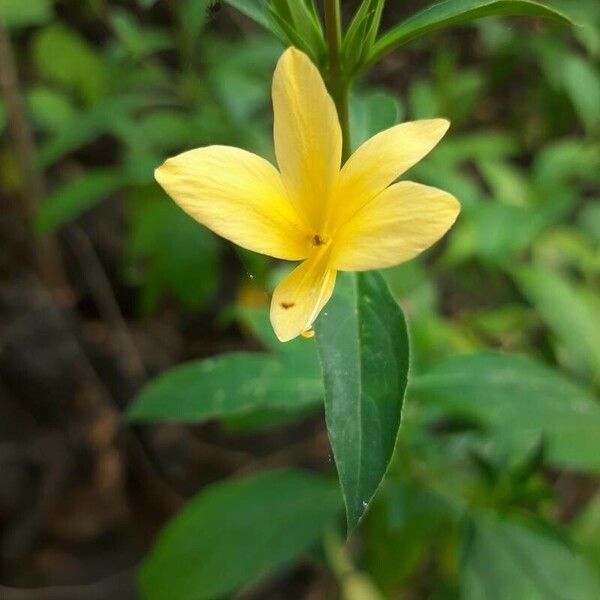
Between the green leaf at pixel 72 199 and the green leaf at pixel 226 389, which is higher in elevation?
the green leaf at pixel 226 389

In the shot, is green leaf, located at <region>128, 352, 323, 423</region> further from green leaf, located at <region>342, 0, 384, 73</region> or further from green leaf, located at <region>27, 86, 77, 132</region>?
green leaf, located at <region>27, 86, 77, 132</region>

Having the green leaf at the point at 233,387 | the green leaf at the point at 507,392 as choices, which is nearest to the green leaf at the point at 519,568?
the green leaf at the point at 507,392

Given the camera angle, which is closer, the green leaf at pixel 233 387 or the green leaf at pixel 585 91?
the green leaf at pixel 233 387

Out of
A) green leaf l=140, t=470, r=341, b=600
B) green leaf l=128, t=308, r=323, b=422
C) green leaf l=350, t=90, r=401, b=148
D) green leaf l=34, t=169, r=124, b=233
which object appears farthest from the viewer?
green leaf l=34, t=169, r=124, b=233

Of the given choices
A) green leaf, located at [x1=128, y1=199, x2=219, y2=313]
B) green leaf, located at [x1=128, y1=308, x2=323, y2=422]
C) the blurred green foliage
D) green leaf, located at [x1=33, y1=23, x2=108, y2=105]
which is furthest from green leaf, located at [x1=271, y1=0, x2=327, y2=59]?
green leaf, located at [x1=33, y1=23, x2=108, y2=105]

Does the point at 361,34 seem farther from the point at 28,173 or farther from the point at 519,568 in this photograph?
the point at 28,173

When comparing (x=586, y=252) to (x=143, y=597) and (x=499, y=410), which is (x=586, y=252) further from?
(x=143, y=597)

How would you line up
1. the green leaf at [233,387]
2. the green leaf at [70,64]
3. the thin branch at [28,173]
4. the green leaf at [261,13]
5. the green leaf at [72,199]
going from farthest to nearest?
the green leaf at [70,64] → the thin branch at [28,173] → the green leaf at [72,199] → the green leaf at [233,387] → the green leaf at [261,13]

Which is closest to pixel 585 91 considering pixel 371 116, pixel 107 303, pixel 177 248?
pixel 177 248

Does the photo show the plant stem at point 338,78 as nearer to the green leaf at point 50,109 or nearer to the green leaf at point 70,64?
the green leaf at point 50,109
